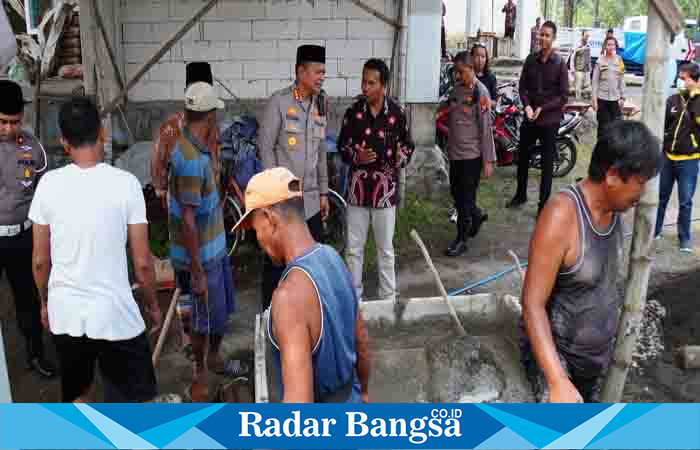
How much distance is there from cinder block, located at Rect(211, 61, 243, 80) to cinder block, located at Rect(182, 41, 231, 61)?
0.07 metres

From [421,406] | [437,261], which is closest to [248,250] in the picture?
[437,261]

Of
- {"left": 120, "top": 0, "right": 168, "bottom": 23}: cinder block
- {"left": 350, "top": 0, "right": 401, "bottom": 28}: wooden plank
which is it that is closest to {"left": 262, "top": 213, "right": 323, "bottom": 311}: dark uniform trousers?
{"left": 350, "top": 0, "right": 401, "bottom": 28}: wooden plank

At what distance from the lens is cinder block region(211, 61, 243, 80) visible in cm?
812

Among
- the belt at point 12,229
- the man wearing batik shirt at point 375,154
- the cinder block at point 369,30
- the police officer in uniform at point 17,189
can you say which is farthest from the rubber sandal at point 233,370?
the cinder block at point 369,30

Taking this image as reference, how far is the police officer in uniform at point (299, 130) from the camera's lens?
194 inches

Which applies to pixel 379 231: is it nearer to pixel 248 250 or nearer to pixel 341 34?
pixel 248 250

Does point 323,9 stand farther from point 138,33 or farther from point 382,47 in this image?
point 138,33

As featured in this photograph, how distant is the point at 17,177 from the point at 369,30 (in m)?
4.92

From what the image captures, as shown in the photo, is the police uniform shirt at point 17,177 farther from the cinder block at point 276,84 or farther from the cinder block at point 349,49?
the cinder block at point 349,49

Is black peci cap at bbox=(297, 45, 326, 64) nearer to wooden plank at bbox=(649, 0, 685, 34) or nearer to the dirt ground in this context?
the dirt ground

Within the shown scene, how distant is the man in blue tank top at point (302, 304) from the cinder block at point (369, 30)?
6012 millimetres

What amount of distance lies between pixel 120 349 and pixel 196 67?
6.47 feet

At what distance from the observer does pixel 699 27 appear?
23.0 metres

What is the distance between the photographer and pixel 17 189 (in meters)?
4.34
